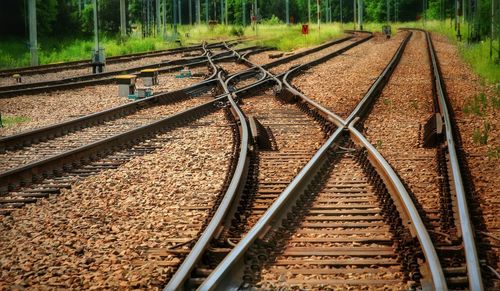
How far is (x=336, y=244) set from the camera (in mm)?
6199

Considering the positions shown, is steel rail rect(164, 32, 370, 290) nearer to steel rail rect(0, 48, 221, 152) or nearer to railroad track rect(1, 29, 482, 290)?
railroad track rect(1, 29, 482, 290)

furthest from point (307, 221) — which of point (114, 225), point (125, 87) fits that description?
point (125, 87)

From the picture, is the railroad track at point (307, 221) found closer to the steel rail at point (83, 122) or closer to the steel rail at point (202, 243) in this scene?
the steel rail at point (202, 243)

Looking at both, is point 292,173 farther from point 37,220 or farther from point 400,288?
point 400,288

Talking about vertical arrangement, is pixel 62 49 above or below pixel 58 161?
above

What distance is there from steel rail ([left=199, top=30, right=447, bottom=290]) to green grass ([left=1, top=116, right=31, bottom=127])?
20.9 feet

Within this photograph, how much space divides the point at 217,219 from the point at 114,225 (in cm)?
93

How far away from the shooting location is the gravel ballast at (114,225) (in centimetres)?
558

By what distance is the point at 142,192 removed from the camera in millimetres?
8203

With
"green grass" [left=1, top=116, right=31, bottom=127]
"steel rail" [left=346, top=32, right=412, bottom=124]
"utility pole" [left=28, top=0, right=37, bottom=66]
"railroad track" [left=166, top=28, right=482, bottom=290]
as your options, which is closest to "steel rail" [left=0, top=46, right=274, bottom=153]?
"green grass" [left=1, top=116, right=31, bottom=127]

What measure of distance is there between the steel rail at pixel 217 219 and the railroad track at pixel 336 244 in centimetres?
3

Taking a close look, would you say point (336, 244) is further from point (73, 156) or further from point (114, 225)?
point (73, 156)

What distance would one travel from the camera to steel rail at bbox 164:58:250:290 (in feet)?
17.0

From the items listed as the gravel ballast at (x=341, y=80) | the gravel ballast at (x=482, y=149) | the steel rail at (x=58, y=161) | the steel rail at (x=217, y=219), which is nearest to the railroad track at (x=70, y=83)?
the gravel ballast at (x=341, y=80)
